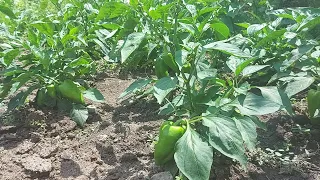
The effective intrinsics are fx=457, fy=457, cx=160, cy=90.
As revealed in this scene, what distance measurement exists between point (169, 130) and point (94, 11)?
1730 millimetres

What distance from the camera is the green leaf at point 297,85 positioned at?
217 centimetres

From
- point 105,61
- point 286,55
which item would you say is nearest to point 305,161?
point 286,55

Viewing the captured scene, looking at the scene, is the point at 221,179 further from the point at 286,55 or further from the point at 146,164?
the point at 286,55

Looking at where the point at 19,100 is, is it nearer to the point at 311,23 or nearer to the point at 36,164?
the point at 36,164

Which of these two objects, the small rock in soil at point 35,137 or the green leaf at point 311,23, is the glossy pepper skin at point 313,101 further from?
the small rock in soil at point 35,137

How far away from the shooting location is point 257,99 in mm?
1892

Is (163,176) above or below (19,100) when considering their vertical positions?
below

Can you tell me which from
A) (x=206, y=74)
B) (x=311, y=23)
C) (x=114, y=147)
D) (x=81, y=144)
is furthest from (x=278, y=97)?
(x=81, y=144)

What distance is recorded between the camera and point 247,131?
71.8 inches

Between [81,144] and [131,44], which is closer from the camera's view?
[131,44]

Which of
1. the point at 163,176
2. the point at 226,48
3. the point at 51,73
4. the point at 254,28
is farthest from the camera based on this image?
the point at 51,73

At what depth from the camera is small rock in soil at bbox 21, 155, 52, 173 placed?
2.13m

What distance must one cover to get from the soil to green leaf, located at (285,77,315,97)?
27cm

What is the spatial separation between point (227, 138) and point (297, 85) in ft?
2.18
